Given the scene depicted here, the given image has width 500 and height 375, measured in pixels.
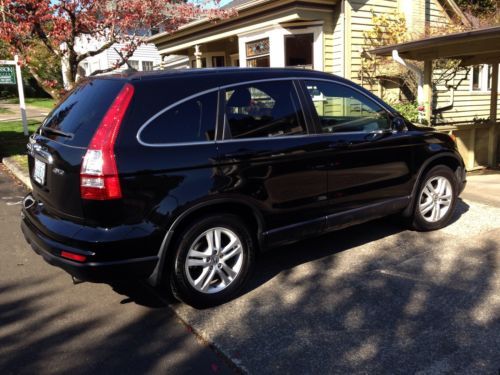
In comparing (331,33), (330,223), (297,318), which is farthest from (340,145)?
(331,33)

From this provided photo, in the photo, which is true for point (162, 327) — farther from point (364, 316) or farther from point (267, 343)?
point (364, 316)

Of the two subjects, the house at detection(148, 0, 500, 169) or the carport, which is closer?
the carport

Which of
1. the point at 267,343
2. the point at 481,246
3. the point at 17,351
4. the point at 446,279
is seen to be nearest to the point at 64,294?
the point at 17,351

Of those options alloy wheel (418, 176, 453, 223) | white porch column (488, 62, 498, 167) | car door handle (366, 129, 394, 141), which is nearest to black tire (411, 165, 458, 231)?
alloy wheel (418, 176, 453, 223)

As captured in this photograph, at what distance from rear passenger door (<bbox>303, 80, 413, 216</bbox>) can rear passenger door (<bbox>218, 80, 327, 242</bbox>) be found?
0.19 meters

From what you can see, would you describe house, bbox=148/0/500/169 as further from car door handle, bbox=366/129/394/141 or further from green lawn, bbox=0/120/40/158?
green lawn, bbox=0/120/40/158

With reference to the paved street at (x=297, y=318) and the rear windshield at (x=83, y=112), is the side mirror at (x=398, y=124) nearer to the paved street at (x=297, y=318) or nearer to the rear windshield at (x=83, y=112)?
the paved street at (x=297, y=318)

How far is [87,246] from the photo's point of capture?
312cm

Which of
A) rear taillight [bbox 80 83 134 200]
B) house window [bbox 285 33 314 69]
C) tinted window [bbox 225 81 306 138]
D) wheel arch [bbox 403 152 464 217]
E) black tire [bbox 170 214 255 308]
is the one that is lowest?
black tire [bbox 170 214 255 308]

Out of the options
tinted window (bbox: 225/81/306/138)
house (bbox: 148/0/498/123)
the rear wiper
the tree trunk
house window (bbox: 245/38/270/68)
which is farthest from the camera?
house window (bbox: 245/38/270/68)

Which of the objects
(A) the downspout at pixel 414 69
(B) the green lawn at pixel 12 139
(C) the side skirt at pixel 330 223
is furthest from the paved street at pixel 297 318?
(B) the green lawn at pixel 12 139

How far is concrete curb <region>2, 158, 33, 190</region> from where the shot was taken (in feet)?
26.3

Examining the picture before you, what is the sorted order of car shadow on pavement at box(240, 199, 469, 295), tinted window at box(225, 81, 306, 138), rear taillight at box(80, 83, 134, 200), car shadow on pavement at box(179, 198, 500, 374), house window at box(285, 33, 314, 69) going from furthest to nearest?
house window at box(285, 33, 314, 69) < car shadow on pavement at box(240, 199, 469, 295) < tinted window at box(225, 81, 306, 138) < rear taillight at box(80, 83, 134, 200) < car shadow on pavement at box(179, 198, 500, 374)

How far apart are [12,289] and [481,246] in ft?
14.6
